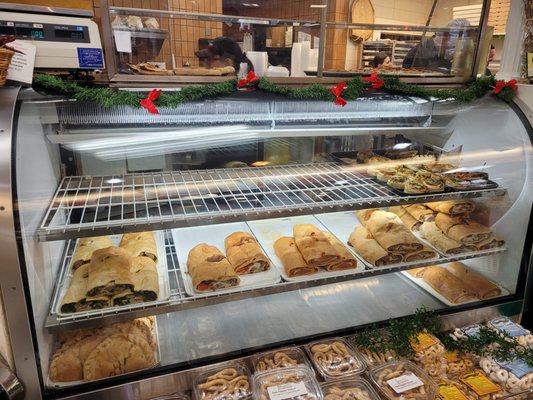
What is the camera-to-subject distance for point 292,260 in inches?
85.5

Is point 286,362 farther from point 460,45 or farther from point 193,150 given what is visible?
point 460,45

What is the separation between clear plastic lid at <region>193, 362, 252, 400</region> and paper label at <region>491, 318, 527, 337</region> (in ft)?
5.42

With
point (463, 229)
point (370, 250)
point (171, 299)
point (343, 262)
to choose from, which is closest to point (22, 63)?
point (171, 299)

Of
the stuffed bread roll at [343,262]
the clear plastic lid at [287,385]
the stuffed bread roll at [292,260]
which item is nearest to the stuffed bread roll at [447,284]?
the stuffed bread roll at [343,262]

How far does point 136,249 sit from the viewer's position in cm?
216

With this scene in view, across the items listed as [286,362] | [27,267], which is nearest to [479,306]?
[286,362]

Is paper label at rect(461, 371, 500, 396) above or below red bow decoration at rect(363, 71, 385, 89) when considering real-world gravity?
below

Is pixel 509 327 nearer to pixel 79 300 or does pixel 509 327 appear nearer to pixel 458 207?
pixel 458 207

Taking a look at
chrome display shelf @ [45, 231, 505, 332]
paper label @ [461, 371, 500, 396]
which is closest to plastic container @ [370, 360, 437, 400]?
paper label @ [461, 371, 500, 396]

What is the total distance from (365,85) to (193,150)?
101 cm

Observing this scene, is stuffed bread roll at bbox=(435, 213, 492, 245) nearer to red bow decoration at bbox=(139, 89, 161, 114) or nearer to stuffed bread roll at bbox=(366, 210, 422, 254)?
stuffed bread roll at bbox=(366, 210, 422, 254)

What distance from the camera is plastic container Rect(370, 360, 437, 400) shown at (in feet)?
6.56

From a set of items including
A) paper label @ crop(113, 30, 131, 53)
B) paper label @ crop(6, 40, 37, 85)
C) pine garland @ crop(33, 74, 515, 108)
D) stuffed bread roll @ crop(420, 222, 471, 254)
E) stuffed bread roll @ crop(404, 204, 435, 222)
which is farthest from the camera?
stuffed bread roll @ crop(404, 204, 435, 222)

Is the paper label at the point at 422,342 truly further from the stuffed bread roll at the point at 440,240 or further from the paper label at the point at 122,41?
the paper label at the point at 122,41
